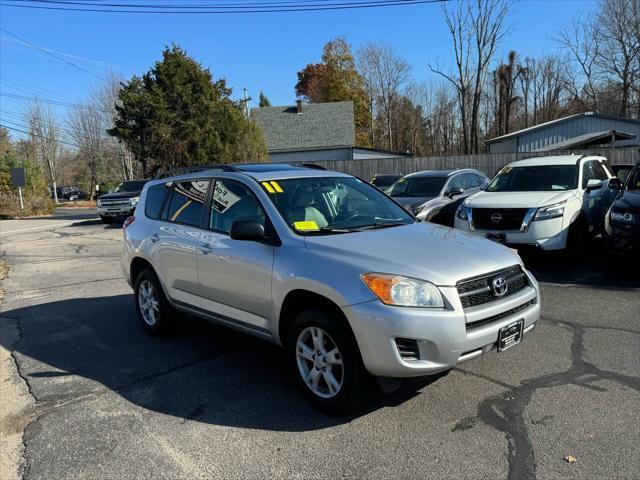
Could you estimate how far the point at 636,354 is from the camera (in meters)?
4.64

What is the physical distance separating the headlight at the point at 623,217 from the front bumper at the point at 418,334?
506cm

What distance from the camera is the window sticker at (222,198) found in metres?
4.61

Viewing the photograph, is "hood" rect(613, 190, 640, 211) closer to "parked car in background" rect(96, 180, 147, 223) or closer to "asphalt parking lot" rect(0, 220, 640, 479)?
"asphalt parking lot" rect(0, 220, 640, 479)

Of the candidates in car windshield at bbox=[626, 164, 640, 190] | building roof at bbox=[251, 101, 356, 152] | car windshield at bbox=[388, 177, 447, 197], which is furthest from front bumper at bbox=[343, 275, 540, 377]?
building roof at bbox=[251, 101, 356, 152]

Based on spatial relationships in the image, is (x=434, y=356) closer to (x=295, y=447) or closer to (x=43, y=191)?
(x=295, y=447)

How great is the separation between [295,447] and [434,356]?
1.08 metres

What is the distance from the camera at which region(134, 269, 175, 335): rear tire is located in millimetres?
5488

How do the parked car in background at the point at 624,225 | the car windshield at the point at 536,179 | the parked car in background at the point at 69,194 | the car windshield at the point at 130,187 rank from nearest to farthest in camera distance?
the parked car in background at the point at 624,225 < the car windshield at the point at 536,179 < the car windshield at the point at 130,187 < the parked car in background at the point at 69,194

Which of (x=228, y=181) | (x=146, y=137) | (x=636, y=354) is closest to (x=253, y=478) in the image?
(x=228, y=181)

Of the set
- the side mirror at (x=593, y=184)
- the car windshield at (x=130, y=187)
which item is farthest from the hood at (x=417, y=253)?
the car windshield at (x=130, y=187)

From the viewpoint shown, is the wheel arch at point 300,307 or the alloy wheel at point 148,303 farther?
the alloy wheel at point 148,303

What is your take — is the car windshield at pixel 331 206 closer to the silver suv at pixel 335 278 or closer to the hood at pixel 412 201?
the silver suv at pixel 335 278

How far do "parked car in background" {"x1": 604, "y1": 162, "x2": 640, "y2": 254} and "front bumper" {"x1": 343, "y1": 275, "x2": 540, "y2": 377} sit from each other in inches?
196

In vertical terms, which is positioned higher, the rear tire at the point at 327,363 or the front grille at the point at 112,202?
the front grille at the point at 112,202
